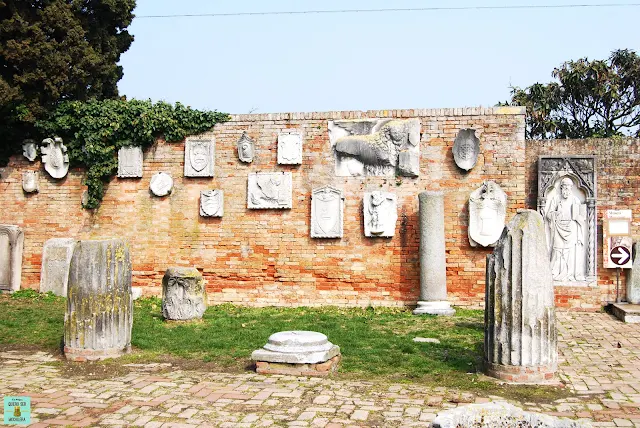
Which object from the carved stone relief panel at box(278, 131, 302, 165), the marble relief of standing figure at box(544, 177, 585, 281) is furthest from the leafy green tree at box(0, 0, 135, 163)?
the marble relief of standing figure at box(544, 177, 585, 281)

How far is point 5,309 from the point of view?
1122 cm

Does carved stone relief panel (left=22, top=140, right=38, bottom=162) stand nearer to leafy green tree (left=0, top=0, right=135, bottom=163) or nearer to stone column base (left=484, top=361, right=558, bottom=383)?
leafy green tree (left=0, top=0, right=135, bottom=163)

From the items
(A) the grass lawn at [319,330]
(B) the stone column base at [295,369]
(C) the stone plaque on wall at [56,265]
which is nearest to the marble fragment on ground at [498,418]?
(A) the grass lawn at [319,330]

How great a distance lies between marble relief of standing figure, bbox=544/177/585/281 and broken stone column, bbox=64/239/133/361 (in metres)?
8.05

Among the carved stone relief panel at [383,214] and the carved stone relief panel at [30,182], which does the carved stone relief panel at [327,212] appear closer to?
the carved stone relief panel at [383,214]

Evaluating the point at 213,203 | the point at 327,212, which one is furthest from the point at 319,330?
the point at 213,203

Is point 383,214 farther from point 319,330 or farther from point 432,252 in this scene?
point 319,330

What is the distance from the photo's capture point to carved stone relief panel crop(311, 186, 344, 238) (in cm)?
1207

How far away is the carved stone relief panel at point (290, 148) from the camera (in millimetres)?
12227

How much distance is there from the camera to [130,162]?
12812 mm

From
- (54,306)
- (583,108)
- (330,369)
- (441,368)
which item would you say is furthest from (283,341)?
(583,108)

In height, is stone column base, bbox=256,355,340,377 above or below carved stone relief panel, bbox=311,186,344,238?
below

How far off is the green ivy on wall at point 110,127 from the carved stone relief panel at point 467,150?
4.48 meters

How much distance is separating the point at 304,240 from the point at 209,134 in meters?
2.82
